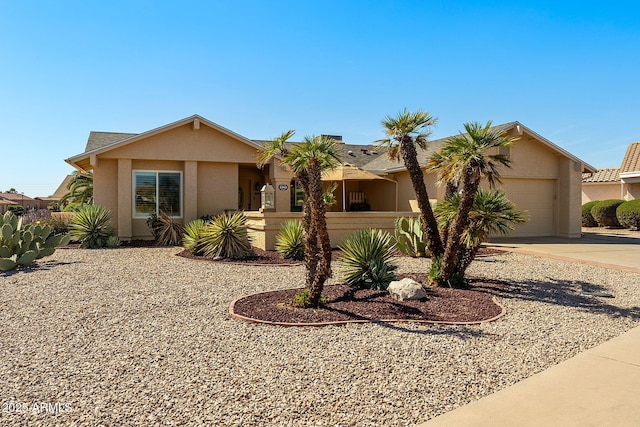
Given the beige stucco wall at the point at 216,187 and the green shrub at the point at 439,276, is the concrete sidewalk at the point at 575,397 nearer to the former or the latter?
the green shrub at the point at 439,276

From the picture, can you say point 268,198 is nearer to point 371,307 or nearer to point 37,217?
point 371,307

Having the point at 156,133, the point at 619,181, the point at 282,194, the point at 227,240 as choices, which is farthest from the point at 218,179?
the point at 619,181

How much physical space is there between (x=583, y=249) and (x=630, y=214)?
12135 mm

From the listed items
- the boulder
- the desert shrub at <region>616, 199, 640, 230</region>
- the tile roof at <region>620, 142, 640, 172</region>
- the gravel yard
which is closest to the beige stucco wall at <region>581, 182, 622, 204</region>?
the tile roof at <region>620, 142, 640, 172</region>

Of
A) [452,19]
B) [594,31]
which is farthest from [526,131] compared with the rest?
[452,19]

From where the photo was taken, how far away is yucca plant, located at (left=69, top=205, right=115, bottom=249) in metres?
15.9

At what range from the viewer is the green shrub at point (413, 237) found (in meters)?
13.6

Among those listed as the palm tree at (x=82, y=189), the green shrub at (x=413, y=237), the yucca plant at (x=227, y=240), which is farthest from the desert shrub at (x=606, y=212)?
the palm tree at (x=82, y=189)

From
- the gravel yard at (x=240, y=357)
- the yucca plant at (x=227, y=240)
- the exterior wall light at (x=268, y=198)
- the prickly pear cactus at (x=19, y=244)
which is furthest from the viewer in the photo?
the exterior wall light at (x=268, y=198)

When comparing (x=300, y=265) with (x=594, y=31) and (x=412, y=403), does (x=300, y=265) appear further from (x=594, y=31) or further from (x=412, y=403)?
(x=594, y=31)

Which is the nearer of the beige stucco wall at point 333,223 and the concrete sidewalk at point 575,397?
the concrete sidewalk at point 575,397

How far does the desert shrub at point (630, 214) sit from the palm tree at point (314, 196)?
24115 mm

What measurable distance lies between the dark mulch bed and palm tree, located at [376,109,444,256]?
1.26 metres

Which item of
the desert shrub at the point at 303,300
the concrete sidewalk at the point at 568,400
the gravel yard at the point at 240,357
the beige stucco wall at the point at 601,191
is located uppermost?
Answer: the beige stucco wall at the point at 601,191
